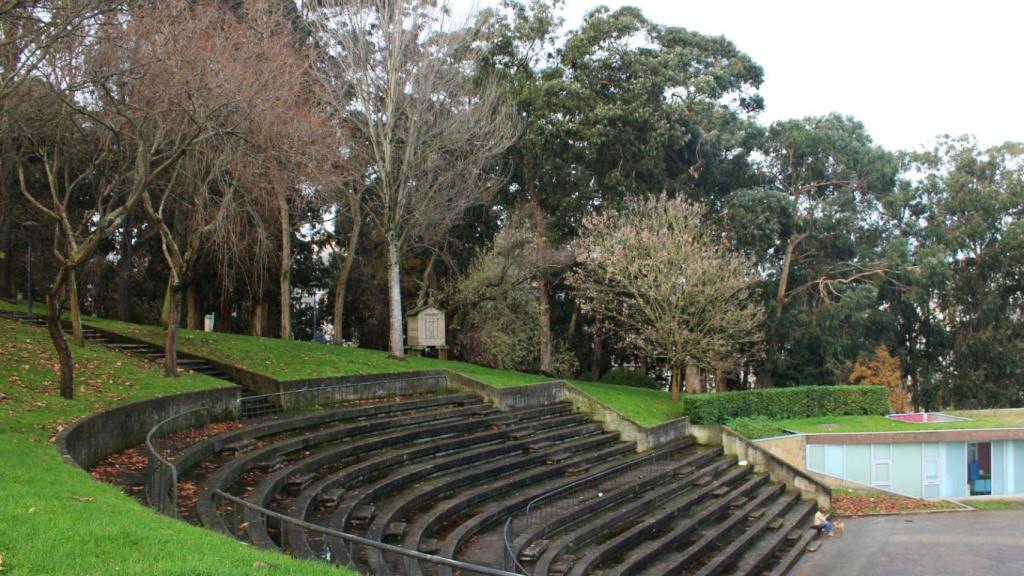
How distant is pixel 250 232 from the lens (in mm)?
29953

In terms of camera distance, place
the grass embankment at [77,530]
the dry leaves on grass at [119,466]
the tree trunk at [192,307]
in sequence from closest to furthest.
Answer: the grass embankment at [77,530]
the dry leaves on grass at [119,466]
the tree trunk at [192,307]

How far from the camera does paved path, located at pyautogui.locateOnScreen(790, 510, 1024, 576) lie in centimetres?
1764

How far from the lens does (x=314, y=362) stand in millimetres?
24234

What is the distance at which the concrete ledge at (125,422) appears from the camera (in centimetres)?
1206

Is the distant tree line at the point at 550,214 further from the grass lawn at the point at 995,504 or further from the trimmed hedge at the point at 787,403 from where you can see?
the grass lawn at the point at 995,504

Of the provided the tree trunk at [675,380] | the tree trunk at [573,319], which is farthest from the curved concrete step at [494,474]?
the tree trunk at [573,319]

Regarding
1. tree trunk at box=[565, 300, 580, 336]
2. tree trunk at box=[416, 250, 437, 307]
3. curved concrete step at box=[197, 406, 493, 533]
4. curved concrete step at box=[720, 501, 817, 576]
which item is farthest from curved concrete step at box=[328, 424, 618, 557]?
tree trunk at box=[565, 300, 580, 336]

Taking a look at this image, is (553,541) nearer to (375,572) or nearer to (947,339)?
(375,572)

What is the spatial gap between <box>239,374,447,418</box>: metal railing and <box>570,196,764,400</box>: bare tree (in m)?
10.1

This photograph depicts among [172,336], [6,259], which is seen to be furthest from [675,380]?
[6,259]

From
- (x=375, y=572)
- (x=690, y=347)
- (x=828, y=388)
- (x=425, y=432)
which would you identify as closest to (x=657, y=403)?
(x=690, y=347)

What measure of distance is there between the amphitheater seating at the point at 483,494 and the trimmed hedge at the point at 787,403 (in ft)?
14.4

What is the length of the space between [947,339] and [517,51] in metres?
28.3

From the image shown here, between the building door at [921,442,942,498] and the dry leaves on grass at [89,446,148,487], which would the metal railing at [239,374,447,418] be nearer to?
the dry leaves on grass at [89,446,148,487]
